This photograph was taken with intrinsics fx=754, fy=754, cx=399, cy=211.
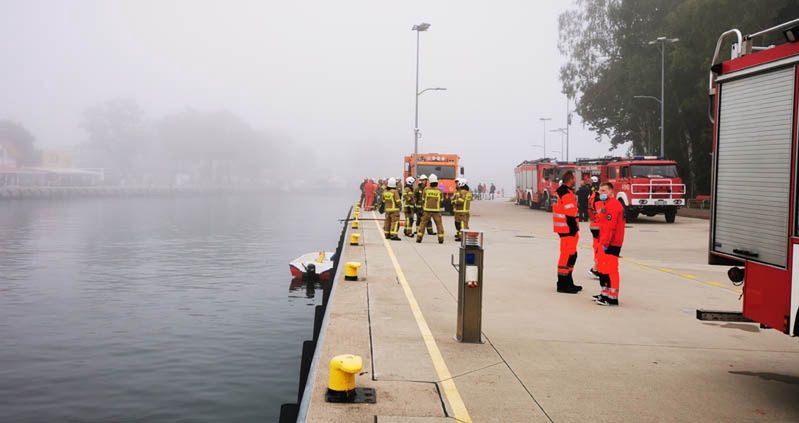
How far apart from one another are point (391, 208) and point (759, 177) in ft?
52.1

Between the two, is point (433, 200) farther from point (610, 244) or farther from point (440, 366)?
point (440, 366)

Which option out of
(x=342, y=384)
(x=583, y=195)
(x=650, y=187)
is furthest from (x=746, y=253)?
(x=650, y=187)

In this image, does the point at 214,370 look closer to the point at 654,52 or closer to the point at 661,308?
the point at 661,308

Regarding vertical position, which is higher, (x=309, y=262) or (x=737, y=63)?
(x=737, y=63)

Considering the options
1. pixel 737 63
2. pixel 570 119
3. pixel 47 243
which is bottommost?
pixel 47 243

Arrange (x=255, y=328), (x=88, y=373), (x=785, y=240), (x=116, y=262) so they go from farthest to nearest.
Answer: (x=116, y=262) → (x=255, y=328) → (x=88, y=373) → (x=785, y=240)

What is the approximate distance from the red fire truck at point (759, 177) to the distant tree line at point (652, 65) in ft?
118

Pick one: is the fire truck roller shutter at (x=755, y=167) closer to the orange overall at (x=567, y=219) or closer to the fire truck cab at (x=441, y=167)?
the orange overall at (x=567, y=219)

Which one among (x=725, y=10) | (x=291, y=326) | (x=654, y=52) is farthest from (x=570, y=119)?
(x=291, y=326)

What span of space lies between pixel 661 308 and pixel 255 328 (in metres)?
8.68

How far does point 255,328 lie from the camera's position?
16047mm

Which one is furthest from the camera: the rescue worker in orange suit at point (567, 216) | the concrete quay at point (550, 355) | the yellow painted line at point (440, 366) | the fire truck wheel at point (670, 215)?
the fire truck wheel at point (670, 215)

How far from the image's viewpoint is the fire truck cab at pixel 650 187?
Answer: 31.5 m

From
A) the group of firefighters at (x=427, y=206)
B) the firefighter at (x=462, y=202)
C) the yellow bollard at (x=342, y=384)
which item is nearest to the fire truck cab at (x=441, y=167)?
the group of firefighters at (x=427, y=206)
